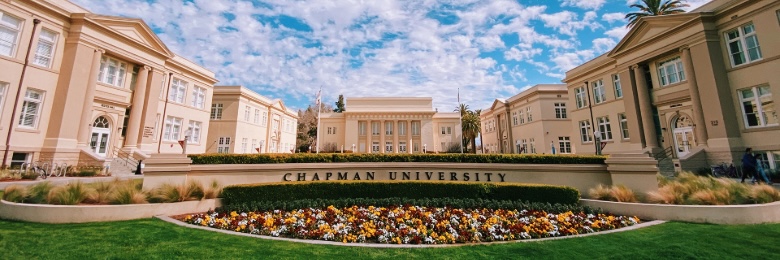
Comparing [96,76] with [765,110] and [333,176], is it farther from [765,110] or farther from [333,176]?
[765,110]

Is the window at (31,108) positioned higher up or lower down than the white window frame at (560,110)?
lower down

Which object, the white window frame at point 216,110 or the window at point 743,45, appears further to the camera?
the white window frame at point 216,110

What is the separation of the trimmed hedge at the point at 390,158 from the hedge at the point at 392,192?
64.8 inches

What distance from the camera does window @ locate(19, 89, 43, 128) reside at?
16484 millimetres

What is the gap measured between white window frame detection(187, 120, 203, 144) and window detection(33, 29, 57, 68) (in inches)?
435

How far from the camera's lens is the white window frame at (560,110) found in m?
33.4

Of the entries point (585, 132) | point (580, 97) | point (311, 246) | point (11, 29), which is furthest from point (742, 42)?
point (11, 29)

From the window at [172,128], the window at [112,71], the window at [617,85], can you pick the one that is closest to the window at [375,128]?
the window at [172,128]

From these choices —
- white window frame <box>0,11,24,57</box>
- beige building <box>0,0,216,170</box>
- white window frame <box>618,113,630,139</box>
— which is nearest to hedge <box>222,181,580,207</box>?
beige building <box>0,0,216,170</box>

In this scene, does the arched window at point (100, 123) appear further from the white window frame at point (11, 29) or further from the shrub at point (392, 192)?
the shrub at point (392, 192)

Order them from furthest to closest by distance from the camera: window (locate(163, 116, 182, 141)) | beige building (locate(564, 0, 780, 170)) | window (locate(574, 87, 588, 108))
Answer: window (locate(574, 87, 588, 108)) → window (locate(163, 116, 182, 141)) → beige building (locate(564, 0, 780, 170))

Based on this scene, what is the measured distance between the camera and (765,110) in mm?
15070

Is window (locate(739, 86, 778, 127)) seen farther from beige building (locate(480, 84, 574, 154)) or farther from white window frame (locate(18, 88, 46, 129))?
white window frame (locate(18, 88, 46, 129))

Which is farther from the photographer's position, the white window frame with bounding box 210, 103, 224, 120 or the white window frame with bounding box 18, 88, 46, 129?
the white window frame with bounding box 210, 103, 224, 120
